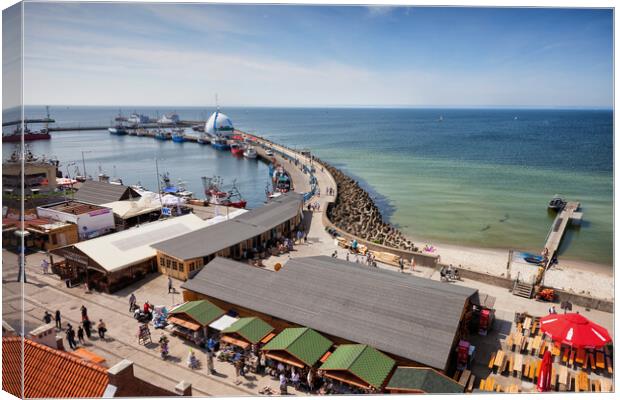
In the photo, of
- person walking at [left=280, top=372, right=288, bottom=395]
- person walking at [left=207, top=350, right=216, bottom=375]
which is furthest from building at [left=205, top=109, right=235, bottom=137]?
person walking at [left=280, top=372, right=288, bottom=395]

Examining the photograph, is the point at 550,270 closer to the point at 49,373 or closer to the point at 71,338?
the point at 71,338

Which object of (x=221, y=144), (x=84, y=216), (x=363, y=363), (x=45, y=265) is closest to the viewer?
(x=363, y=363)

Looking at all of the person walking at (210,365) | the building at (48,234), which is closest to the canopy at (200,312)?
the person walking at (210,365)

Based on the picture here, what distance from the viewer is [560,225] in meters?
38.1

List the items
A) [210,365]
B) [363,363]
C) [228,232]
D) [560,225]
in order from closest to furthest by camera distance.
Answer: [363,363] < [210,365] < [228,232] < [560,225]

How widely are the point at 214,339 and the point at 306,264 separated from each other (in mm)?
4879

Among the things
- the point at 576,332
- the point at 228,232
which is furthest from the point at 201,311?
the point at 576,332

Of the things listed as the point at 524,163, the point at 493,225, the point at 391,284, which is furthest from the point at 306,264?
the point at 524,163

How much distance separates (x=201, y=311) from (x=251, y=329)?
8.17 feet

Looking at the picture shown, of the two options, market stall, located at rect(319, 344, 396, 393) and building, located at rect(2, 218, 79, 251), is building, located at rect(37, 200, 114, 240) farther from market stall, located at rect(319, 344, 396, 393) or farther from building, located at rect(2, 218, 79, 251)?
market stall, located at rect(319, 344, 396, 393)

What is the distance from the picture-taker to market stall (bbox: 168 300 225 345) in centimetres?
1648

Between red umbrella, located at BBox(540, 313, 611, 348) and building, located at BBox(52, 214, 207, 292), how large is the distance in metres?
19.1

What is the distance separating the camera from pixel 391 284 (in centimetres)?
1688

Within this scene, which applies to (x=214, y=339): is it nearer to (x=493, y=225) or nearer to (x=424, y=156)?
(x=493, y=225)
